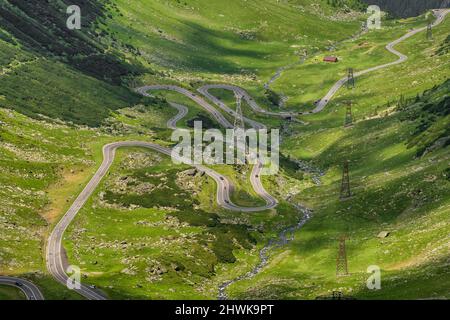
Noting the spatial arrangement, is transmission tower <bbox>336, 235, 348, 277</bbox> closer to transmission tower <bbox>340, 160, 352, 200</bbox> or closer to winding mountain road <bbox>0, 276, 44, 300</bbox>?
transmission tower <bbox>340, 160, 352, 200</bbox>

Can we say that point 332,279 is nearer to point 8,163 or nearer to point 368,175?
point 368,175

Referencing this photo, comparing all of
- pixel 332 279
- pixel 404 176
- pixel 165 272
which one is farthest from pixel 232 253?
pixel 404 176

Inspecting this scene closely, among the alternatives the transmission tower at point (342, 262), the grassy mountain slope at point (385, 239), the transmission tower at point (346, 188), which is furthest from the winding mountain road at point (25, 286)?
the transmission tower at point (346, 188)

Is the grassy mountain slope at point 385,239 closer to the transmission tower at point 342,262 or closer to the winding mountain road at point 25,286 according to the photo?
the transmission tower at point 342,262

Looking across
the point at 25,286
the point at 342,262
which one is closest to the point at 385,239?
the point at 342,262

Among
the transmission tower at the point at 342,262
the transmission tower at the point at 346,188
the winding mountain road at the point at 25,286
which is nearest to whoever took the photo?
the winding mountain road at the point at 25,286

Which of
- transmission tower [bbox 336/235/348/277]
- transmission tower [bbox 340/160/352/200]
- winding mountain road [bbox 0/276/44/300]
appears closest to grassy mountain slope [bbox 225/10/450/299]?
transmission tower [bbox 336/235/348/277]

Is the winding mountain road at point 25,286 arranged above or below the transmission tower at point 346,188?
below

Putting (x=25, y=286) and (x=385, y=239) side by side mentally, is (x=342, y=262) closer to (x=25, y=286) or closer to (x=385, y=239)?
(x=385, y=239)
